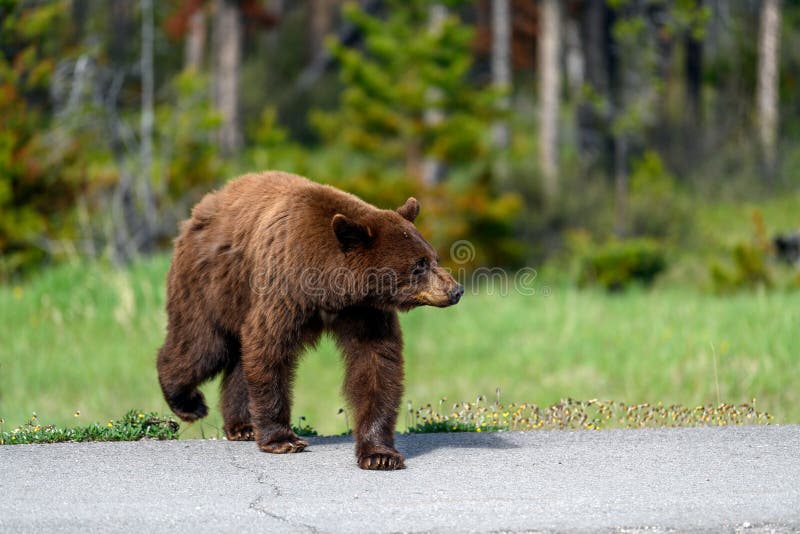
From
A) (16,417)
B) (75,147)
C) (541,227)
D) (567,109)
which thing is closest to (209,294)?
(16,417)

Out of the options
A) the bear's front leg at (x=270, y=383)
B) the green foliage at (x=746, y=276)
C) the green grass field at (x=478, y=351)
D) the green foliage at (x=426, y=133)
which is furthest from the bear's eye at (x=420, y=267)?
the green foliage at (x=426, y=133)

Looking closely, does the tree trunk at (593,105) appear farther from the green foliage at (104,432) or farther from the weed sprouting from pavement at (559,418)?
the green foliage at (104,432)

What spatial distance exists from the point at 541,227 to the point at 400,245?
13163mm

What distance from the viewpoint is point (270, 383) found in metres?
5.79

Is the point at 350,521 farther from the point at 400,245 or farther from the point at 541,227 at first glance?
the point at 541,227

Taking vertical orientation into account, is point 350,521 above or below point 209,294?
below

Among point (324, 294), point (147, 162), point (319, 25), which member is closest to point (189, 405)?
point (324, 294)

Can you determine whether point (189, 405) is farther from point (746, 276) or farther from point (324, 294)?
point (746, 276)

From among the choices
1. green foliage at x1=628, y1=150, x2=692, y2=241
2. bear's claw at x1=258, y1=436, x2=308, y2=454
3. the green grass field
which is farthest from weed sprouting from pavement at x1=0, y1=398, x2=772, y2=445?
green foliage at x1=628, y1=150, x2=692, y2=241

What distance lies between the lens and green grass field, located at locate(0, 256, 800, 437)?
393 inches

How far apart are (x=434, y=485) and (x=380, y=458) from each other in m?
0.42

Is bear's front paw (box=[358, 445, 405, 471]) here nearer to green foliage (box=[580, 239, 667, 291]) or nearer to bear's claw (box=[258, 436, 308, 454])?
bear's claw (box=[258, 436, 308, 454])

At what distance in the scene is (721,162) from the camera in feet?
80.3

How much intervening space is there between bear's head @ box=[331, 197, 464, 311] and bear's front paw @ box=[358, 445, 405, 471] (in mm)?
749
